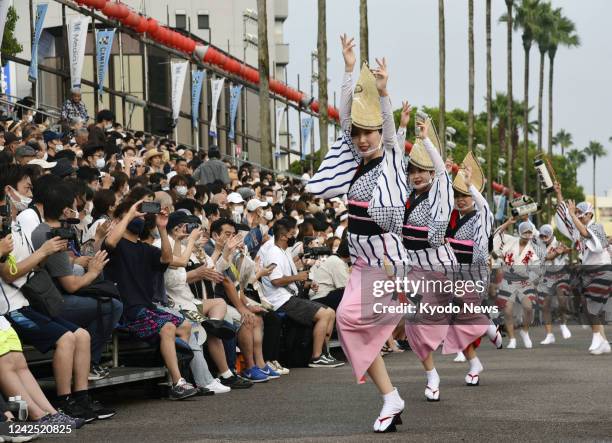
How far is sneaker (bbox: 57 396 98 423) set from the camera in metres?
11.3

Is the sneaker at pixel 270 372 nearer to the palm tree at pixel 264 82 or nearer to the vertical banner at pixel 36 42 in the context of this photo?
the vertical banner at pixel 36 42

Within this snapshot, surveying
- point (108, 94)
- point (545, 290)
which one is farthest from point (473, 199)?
point (108, 94)

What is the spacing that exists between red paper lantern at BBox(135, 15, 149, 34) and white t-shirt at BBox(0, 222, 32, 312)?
32708mm

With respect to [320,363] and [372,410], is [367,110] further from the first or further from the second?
[320,363]

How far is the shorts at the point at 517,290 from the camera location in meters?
24.8

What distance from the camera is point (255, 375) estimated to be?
51.9 feet

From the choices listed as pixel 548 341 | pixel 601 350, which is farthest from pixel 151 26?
pixel 601 350

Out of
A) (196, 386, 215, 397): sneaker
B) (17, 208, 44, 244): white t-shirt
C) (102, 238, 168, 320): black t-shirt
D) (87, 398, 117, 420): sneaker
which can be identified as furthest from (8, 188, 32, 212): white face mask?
(196, 386, 215, 397): sneaker

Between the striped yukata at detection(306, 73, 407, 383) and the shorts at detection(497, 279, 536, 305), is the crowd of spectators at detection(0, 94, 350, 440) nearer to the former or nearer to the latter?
the striped yukata at detection(306, 73, 407, 383)

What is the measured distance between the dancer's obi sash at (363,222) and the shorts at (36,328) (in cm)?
238

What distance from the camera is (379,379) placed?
10844 mm

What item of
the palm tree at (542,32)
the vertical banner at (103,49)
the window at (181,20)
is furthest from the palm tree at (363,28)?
the palm tree at (542,32)

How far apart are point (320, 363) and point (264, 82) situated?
63.2 feet

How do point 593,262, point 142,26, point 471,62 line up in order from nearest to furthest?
point 593,262 → point 142,26 → point 471,62
